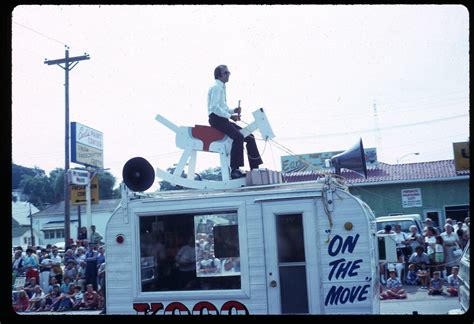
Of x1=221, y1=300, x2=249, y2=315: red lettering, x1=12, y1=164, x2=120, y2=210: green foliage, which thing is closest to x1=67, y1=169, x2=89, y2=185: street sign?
x1=221, y1=300, x2=249, y2=315: red lettering

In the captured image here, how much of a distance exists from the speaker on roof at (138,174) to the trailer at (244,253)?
0.34ft

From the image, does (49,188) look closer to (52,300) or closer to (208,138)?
(52,300)

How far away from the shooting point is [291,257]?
5684 mm

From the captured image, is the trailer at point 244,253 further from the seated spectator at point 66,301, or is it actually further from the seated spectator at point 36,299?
the seated spectator at point 36,299

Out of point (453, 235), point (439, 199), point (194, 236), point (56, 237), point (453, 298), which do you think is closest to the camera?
point (194, 236)

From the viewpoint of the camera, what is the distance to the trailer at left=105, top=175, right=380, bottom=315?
5.53 metres

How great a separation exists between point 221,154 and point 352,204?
2051 mm

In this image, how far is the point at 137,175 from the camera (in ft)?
20.7

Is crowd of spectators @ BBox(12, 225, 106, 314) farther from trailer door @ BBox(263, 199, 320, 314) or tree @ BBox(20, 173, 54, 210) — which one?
tree @ BBox(20, 173, 54, 210)

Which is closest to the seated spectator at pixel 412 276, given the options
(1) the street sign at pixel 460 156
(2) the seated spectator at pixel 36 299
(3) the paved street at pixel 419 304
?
(3) the paved street at pixel 419 304

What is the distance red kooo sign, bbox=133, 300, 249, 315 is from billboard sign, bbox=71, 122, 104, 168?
1895cm

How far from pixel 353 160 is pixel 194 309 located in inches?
104
